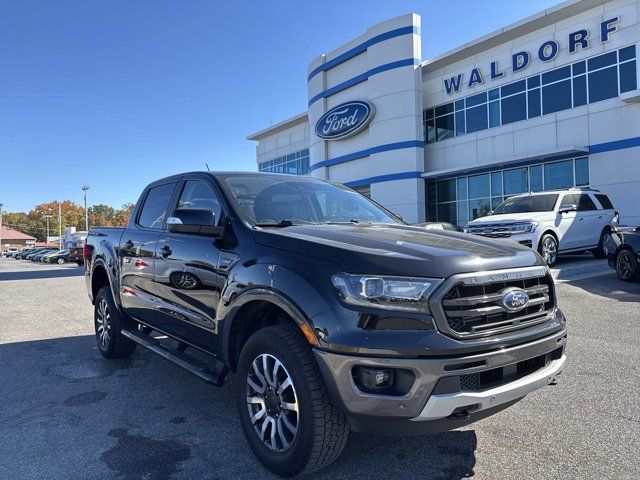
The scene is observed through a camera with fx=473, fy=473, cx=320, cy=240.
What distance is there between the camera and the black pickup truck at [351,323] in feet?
7.41

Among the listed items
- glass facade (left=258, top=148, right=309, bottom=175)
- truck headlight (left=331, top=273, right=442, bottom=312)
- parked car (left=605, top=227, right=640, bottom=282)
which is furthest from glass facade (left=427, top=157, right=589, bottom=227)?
truck headlight (left=331, top=273, right=442, bottom=312)

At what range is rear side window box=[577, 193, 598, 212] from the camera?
40.2ft

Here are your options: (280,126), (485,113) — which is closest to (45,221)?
(280,126)

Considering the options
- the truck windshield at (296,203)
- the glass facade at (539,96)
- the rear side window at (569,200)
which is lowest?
the truck windshield at (296,203)

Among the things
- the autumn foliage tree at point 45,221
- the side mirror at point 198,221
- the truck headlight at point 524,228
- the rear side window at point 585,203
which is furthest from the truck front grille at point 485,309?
the autumn foliage tree at point 45,221

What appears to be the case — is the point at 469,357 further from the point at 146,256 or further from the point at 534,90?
the point at 534,90

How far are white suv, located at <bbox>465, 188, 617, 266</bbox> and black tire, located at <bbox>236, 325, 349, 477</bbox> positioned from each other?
9.03 m

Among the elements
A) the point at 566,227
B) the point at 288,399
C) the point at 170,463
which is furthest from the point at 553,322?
the point at 566,227

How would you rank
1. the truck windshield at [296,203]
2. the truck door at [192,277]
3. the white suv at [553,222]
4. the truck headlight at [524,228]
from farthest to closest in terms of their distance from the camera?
the white suv at [553,222]
the truck headlight at [524,228]
the truck windshield at [296,203]
the truck door at [192,277]

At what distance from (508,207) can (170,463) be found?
11664 mm

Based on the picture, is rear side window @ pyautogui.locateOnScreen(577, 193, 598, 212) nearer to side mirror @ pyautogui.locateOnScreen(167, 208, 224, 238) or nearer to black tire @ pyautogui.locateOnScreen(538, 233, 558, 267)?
black tire @ pyautogui.locateOnScreen(538, 233, 558, 267)

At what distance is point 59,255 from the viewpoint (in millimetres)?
43688

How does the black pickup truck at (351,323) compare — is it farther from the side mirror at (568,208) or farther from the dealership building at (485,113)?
the dealership building at (485,113)

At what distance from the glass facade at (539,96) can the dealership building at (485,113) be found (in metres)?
0.04
